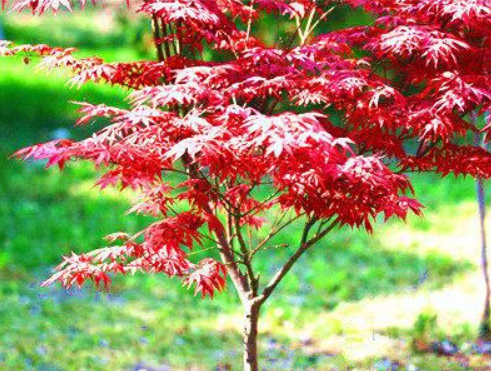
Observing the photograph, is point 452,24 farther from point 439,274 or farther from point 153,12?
point 439,274

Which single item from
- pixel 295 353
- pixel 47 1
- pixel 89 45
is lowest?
pixel 295 353

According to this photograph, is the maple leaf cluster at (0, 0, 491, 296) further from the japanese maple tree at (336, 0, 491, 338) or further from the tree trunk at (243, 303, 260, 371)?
the tree trunk at (243, 303, 260, 371)

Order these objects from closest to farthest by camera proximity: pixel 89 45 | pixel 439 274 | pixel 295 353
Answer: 1. pixel 295 353
2. pixel 439 274
3. pixel 89 45

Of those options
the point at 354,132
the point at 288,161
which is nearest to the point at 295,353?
the point at 354,132

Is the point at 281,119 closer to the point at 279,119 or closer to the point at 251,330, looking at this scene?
the point at 279,119

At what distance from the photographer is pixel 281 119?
7.83 ft

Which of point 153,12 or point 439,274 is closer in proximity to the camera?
point 153,12

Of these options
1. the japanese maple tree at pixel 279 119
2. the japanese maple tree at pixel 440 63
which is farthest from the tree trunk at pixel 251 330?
the japanese maple tree at pixel 440 63

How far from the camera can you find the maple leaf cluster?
8.32 ft

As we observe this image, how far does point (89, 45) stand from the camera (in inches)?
657

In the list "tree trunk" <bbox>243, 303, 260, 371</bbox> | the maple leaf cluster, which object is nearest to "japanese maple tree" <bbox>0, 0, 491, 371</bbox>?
the maple leaf cluster

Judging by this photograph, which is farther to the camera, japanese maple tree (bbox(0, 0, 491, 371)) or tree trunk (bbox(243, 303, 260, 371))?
tree trunk (bbox(243, 303, 260, 371))

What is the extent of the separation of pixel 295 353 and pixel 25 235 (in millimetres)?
3285

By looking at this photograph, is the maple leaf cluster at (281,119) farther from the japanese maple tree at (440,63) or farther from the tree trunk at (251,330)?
the tree trunk at (251,330)
